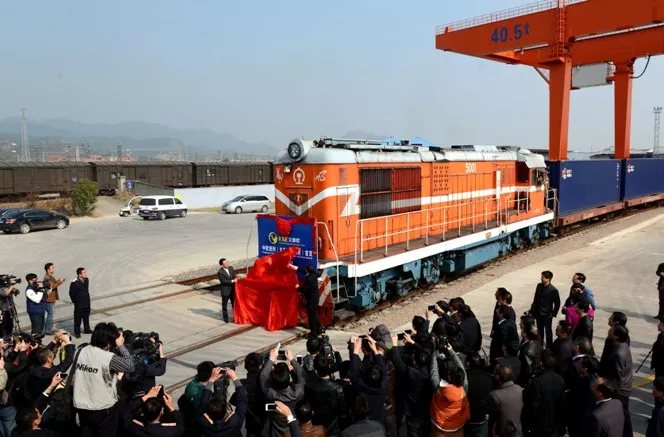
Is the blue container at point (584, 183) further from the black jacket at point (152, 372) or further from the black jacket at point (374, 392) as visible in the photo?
the black jacket at point (152, 372)

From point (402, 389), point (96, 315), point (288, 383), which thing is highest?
point (288, 383)

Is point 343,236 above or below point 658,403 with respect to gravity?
above

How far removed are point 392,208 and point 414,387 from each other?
804 centimetres

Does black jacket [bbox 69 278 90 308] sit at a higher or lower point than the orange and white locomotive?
lower

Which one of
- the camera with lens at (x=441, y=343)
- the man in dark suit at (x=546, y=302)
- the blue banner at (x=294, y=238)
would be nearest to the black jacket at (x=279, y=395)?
the camera with lens at (x=441, y=343)

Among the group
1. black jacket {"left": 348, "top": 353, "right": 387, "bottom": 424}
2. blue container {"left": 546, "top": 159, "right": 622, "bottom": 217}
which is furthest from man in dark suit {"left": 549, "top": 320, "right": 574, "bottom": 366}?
blue container {"left": 546, "top": 159, "right": 622, "bottom": 217}

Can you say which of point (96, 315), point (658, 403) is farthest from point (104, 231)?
point (658, 403)

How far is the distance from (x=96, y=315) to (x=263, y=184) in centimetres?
4317

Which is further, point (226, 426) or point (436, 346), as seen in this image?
point (436, 346)

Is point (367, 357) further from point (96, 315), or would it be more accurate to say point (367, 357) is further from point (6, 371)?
point (96, 315)

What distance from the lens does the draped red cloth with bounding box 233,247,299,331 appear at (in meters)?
10.8

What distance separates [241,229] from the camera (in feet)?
92.8

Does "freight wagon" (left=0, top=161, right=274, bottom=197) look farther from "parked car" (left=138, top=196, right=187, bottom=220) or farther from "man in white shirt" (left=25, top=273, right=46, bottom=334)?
"man in white shirt" (left=25, top=273, right=46, bottom=334)

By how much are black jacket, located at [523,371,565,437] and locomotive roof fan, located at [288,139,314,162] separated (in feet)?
24.1
